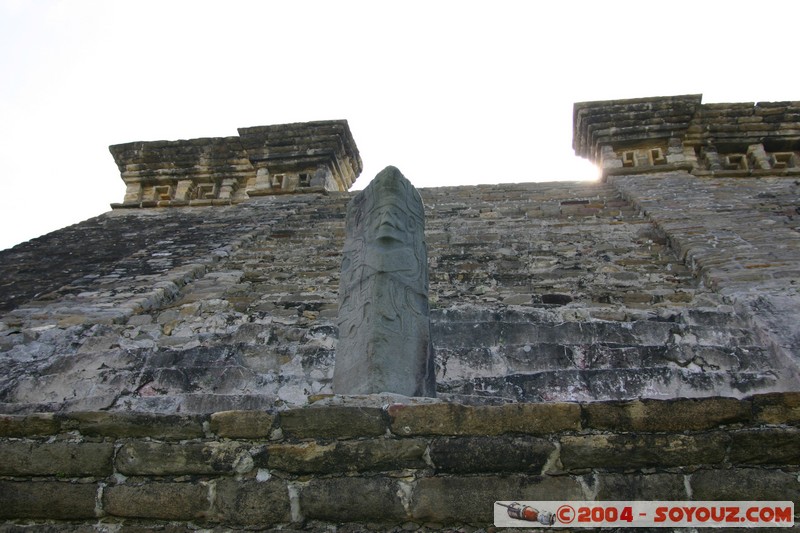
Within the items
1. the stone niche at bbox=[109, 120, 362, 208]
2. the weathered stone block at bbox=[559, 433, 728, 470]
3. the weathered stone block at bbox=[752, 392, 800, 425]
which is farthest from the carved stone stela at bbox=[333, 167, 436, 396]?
the stone niche at bbox=[109, 120, 362, 208]

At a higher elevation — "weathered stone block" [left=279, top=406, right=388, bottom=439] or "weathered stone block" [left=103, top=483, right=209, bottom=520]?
"weathered stone block" [left=279, top=406, right=388, bottom=439]

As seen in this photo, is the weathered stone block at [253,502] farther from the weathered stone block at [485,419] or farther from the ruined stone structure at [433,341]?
the weathered stone block at [485,419]

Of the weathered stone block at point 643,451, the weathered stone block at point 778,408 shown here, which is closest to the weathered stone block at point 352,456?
the weathered stone block at point 643,451

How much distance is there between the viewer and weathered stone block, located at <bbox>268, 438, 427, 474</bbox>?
223 cm

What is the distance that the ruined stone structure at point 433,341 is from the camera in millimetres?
2182

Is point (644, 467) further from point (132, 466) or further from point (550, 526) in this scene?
point (132, 466)

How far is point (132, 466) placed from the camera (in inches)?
91.9

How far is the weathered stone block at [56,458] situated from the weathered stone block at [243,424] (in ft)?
1.34

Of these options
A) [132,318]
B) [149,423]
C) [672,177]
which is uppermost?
[672,177]

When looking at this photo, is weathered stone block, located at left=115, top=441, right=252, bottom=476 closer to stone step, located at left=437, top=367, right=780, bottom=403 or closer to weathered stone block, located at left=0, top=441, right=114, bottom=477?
weathered stone block, located at left=0, top=441, right=114, bottom=477

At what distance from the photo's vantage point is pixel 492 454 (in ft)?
7.24

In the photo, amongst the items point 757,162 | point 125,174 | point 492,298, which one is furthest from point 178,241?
point 757,162

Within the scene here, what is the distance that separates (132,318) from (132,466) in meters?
2.64

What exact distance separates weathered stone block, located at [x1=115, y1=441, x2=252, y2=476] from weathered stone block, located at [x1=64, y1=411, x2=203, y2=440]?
5 centimetres
